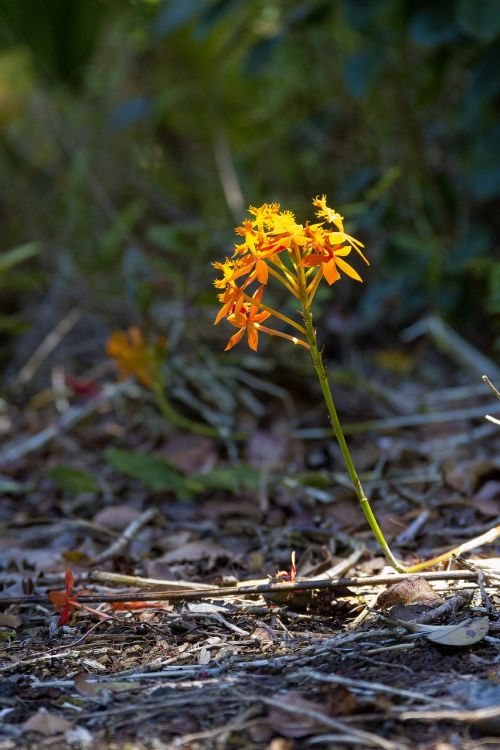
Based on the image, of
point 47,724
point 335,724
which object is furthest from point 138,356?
point 335,724

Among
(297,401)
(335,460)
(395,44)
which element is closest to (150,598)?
(335,460)

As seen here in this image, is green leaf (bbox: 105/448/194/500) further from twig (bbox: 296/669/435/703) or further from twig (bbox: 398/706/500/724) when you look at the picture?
twig (bbox: 398/706/500/724)

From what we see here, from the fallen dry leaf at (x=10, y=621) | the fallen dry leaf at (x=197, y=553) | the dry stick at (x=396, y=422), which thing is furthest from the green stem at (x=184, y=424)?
the fallen dry leaf at (x=10, y=621)

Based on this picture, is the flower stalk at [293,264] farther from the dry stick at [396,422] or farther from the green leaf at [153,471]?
the dry stick at [396,422]

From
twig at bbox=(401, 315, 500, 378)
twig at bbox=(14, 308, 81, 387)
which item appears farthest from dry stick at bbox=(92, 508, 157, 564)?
twig at bbox=(401, 315, 500, 378)

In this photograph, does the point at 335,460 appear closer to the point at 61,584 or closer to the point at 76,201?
the point at 61,584

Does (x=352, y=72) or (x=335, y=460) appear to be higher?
(x=352, y=72)
